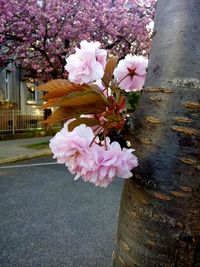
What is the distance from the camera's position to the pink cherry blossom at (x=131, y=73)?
1.28 metres

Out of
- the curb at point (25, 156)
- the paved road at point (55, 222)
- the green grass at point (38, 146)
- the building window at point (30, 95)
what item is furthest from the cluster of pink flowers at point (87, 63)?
the building window at point (30, 95)

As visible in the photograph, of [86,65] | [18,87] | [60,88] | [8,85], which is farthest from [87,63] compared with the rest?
[18,87]

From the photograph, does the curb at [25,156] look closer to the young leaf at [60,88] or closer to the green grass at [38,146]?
the green grass at [38,146]

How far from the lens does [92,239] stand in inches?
172

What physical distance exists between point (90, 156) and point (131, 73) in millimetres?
440

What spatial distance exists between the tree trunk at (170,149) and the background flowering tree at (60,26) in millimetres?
12576

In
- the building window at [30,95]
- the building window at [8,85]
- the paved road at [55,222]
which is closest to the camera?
the paved road at [55,222]

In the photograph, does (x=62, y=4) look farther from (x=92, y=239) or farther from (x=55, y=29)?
(x=92, y=239)

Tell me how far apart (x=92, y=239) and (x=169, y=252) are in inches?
141

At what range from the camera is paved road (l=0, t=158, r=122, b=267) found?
3893 millimetres

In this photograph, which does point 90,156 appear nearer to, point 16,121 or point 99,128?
point 99,128

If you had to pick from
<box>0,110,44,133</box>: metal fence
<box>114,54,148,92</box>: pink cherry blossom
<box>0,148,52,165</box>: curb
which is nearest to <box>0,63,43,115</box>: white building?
<box>0,110,44,133</box>: metal fence

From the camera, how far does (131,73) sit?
130 centimetres

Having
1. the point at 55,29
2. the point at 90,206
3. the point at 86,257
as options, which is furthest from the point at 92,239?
the point at 55,29
